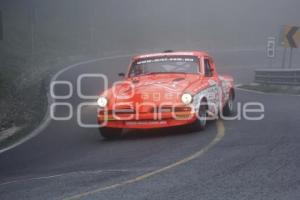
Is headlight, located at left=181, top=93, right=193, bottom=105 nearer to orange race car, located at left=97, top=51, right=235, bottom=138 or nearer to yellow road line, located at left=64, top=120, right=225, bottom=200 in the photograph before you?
orange race car, located at left=97, top=51, right=235, bottom=138

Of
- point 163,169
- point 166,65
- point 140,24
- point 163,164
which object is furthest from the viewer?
point 140,24

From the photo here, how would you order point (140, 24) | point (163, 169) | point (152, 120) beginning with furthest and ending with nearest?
point (140, 24), point (152, 120), point (163, 169)

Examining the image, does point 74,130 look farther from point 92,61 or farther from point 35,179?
point 92,61

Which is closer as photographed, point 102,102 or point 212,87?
point 102,102

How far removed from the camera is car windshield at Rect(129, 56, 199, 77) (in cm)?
1180

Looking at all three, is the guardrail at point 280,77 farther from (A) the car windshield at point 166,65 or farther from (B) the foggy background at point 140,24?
(B) the foggy background at point 140,24

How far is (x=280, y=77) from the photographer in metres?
21.5

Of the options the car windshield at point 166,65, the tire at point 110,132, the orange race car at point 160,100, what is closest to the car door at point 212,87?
the orange race car at point 160,100

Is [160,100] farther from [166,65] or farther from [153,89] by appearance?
[166,65]

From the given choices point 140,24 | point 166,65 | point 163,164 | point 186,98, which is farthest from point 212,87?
point 140,24

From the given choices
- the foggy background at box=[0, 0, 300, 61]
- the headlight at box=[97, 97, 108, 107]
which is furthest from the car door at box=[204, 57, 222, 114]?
the foggy background at box=[0, 0, 300, 61]

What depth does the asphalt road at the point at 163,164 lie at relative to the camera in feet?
20.8

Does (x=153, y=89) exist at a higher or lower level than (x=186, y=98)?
higher

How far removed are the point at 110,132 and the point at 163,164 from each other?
2.91 meters
